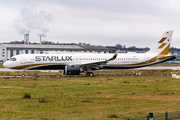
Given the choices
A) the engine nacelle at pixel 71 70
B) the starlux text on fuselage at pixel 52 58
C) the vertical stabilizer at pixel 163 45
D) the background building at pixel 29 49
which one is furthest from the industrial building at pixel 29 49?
the engine nacelle at pixel 71 70

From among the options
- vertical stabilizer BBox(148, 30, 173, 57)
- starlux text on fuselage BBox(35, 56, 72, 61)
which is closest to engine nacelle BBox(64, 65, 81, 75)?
starlux text on fuselage BBox(35, 56, 72, 61)

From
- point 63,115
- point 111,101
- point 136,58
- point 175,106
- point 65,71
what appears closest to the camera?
point 63,115

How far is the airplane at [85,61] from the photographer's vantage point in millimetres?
45688

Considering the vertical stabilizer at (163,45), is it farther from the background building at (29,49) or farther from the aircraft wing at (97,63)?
the background building at (29,49)

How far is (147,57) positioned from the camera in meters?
49.9

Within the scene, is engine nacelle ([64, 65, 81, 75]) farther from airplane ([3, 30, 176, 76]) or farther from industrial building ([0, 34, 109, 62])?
industrial building ([0, 34, 109, 62])

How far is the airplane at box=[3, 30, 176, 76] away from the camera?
45688 mm

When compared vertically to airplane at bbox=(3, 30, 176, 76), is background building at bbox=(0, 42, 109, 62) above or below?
above

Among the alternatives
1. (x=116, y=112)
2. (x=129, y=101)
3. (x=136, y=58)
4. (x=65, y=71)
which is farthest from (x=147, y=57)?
(x=116, y=112)

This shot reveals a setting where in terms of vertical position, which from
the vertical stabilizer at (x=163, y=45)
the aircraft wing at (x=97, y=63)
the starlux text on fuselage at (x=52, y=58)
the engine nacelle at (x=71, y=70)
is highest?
the vertical stabilizer at (x=163, y=45)

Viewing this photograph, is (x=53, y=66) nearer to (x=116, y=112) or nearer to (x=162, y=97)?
(x=162, y=97)

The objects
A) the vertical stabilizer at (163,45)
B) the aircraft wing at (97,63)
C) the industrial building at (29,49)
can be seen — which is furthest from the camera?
the industrial building at (29,49)

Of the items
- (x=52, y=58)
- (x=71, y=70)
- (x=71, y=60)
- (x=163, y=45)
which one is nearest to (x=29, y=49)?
(x=52, y=58)

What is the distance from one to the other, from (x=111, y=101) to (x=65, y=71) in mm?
23331
